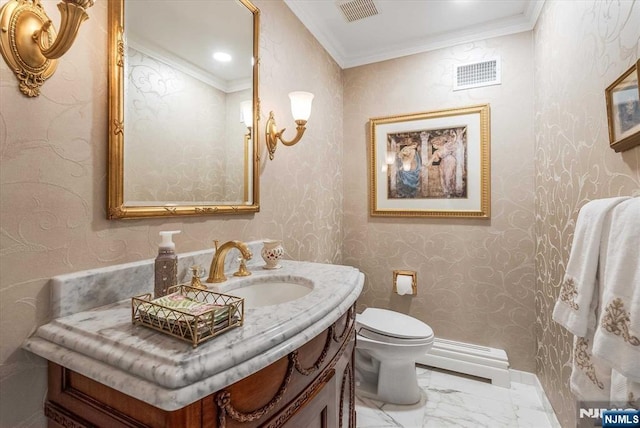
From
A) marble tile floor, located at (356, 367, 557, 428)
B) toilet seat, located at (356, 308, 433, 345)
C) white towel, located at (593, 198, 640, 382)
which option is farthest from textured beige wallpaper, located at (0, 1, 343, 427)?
marble tile floor, located at (356, 367, 557, 428)

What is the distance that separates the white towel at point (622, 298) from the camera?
69cm

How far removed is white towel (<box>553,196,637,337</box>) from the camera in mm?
886

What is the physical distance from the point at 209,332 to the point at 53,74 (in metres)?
0.76

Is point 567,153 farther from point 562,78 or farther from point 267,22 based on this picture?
point 267,22

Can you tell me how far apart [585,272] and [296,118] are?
127 cm

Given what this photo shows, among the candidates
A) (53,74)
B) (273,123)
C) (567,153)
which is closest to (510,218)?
(567,153)

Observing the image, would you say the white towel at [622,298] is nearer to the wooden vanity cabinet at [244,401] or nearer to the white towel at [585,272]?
the white towel at [585,272]

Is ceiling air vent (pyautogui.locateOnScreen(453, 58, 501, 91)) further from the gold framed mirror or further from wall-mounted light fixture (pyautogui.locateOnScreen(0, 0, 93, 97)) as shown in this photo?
wall-mounted light fixture (pyautogui.locateOnScreen(0, 0, 93, 97))

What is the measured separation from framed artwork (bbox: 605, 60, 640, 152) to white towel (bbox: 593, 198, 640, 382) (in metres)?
0.22

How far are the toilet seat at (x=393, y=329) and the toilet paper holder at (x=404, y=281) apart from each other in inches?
11.2

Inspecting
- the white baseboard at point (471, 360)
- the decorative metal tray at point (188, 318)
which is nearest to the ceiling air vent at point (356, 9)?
the decorative metal tray at point (188, 318)

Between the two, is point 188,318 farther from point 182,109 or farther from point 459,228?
point 459,228

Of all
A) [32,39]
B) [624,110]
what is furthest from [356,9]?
[32,39]

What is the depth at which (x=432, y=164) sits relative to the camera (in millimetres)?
2217
